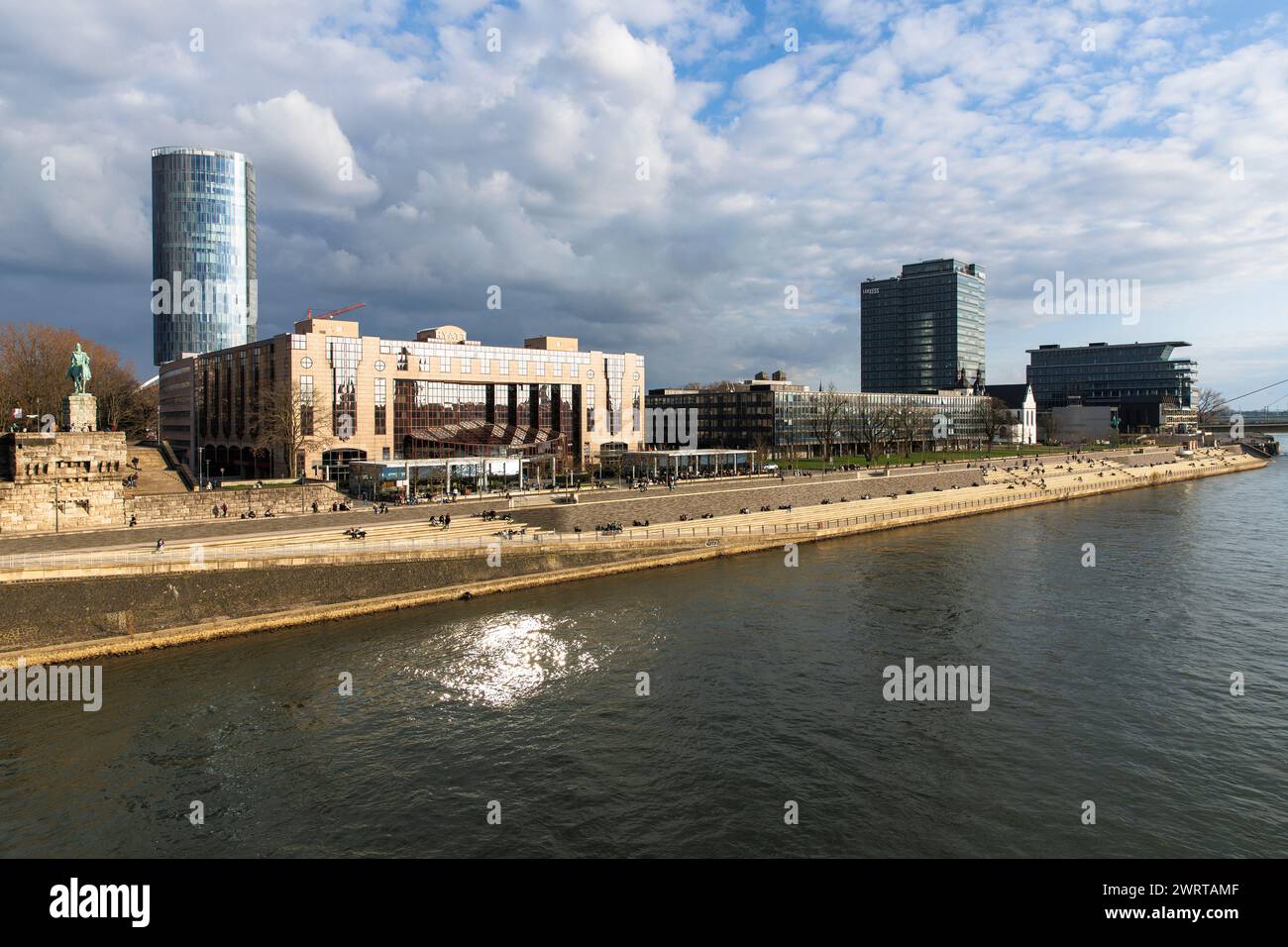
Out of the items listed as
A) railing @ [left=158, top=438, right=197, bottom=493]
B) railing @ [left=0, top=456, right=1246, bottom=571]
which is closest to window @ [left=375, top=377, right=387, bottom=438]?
railing @ [left=158, top=438, right=197, bottom=493]

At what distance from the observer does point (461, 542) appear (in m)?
45.5

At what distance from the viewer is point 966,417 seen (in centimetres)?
16625

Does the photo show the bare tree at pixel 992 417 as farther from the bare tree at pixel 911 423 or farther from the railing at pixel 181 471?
the railing at pixel 181 471

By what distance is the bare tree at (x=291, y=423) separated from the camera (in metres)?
68.2

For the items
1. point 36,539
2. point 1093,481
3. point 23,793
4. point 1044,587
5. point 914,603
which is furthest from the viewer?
point 1093,481

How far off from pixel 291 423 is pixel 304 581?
33.2m

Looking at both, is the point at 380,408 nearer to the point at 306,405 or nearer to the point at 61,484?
the point at 306,405

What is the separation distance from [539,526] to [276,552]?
59.8 ft

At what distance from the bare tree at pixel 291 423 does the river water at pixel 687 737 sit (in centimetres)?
3507

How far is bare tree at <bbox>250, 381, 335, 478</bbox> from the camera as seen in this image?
2685 inches

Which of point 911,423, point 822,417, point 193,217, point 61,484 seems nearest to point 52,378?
point 61,484

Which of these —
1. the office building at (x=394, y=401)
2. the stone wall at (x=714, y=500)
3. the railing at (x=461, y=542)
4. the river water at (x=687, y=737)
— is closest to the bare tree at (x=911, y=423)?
the stone wall at (x=714, y=500)
